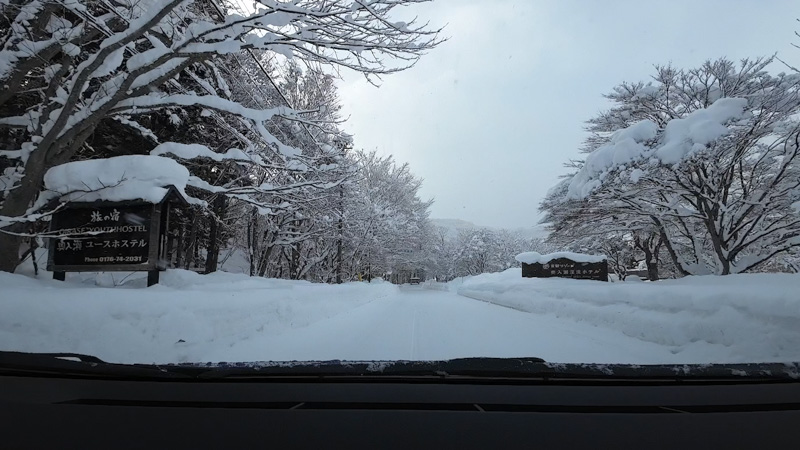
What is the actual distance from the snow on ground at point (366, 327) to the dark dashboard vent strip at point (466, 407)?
3.06 meters

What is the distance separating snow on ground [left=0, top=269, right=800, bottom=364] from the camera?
4992mm

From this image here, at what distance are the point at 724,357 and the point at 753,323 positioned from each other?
21.9 inches

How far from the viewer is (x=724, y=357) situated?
5418 mm

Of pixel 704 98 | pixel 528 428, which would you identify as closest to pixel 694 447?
pixel 528 428

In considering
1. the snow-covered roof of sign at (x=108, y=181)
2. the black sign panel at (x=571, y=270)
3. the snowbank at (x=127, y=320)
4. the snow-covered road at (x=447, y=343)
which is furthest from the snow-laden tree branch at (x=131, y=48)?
the black sign panel at (x=571, y=270)

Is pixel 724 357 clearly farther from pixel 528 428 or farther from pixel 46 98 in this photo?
pixel 46 98

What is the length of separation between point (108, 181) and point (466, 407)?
693cm

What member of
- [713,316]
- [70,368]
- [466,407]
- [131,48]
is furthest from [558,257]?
[70,368]

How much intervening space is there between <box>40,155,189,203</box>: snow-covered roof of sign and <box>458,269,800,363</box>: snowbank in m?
8.07

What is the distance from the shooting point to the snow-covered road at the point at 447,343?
6.34m

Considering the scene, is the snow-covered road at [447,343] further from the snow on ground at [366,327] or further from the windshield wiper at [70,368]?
the windshield wiper at [70,368]

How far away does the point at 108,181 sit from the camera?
23.1ft

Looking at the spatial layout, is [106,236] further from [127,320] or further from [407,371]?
[407,371]

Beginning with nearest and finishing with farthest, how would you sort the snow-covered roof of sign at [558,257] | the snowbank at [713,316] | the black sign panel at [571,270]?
the snowbank at [713,316]
the black sign panel at [571,270]
the snow-covered roof of sign at [558,257]
